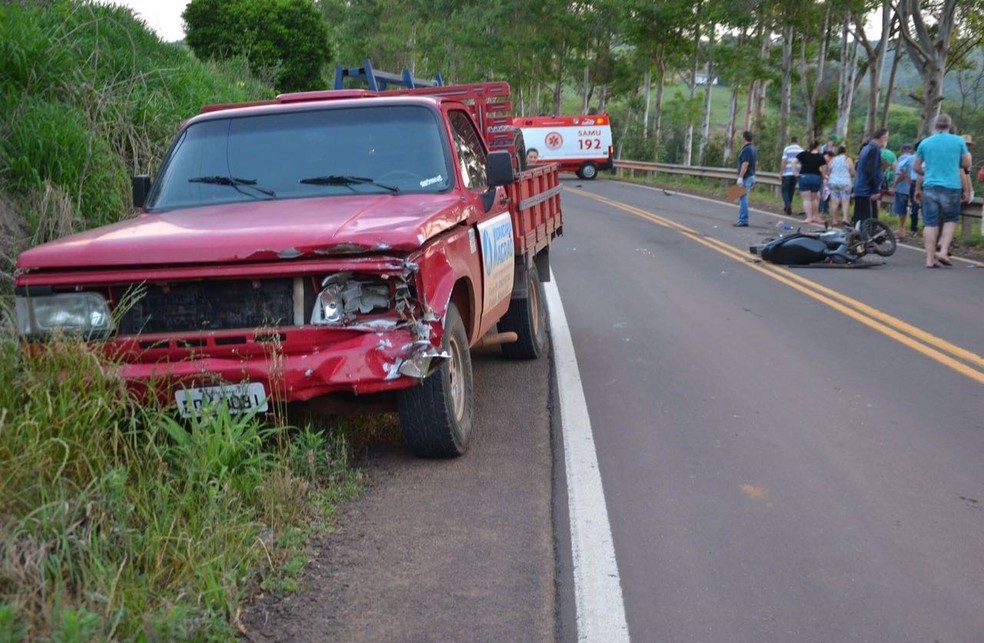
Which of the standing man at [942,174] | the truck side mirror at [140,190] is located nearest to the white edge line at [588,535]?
the truck side mirror at [140,190]

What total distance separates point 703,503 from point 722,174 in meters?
31.4

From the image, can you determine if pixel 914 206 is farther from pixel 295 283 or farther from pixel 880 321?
pixel 295 283

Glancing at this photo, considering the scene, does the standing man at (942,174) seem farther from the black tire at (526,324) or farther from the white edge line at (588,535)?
the white edge line at (588,535)

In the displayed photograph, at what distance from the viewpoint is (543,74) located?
6331cm

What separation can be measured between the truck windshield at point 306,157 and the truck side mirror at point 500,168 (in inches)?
11.0

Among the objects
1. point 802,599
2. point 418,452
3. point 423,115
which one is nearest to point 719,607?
point 802,599

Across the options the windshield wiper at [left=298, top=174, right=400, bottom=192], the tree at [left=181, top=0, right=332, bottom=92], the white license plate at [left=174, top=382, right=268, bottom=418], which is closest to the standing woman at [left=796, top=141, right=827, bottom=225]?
the tree at [left=181, top=0, right=332, bottom=92]

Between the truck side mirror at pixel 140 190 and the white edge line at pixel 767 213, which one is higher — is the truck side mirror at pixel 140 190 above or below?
above

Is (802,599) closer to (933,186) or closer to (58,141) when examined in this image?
(58,141)

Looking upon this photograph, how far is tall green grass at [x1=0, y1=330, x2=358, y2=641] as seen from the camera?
387cm

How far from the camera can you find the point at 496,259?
763 cm

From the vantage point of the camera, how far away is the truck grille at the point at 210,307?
556 cm

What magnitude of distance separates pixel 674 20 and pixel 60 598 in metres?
45.0

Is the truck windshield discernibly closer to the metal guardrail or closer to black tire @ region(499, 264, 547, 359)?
black tire @ region(499, 264, 547, 359)
